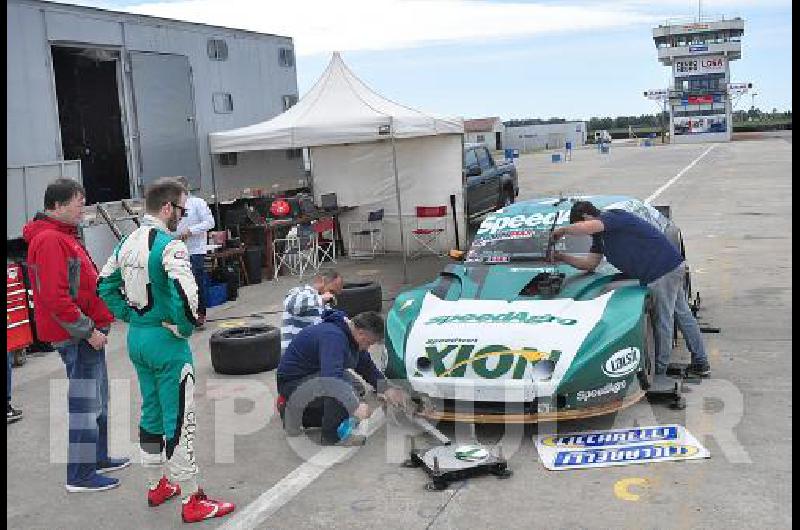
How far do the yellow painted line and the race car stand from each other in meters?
0.66

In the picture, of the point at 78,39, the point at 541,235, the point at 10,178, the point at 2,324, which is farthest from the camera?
the point at 78,39

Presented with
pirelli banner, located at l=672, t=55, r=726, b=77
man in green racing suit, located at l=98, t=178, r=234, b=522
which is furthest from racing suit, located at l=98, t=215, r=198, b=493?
pirelli banner, located at l=672, t=55, r=726, b=77

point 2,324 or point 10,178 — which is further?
point 10,178

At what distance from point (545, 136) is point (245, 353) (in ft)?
257

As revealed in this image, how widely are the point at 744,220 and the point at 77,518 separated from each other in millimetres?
15389

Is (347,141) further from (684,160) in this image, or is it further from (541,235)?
(684,160)

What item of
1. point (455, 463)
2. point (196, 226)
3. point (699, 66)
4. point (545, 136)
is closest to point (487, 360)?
point (455, 463)

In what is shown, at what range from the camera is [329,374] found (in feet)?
18.5

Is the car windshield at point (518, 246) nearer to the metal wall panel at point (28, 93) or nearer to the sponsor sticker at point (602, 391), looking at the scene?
the sponsor sticker at point (602, 391)

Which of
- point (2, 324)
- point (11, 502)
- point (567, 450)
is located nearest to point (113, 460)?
point (11, 502)

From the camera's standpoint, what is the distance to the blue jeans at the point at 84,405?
5402mm

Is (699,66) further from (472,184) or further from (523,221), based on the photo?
(523,221)

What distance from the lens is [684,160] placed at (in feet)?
140

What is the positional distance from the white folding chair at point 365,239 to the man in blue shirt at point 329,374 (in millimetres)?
9162
